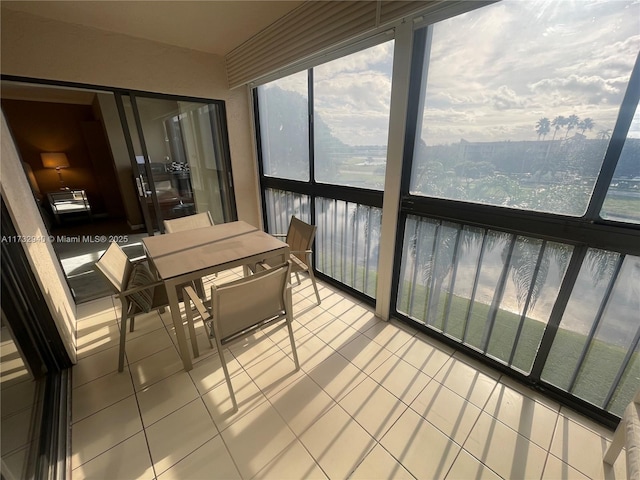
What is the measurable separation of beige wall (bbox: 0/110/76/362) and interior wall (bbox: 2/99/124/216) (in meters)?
3.89

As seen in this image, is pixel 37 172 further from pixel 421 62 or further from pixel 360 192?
pixel 421 62

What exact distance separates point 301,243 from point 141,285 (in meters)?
1.26

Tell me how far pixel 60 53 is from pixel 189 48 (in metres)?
1.01

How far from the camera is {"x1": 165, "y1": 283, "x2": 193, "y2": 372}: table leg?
1.51 metres

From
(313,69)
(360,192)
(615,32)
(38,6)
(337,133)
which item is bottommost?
(360,192)

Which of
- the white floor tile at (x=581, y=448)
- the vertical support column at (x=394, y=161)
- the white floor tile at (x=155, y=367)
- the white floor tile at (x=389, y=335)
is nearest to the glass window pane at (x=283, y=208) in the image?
the vertical support column at (x=394, y=161)

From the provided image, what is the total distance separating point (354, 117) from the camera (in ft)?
6.88

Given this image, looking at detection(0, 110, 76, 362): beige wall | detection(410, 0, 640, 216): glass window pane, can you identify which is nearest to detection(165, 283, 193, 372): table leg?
detection(0, 110, 76, 362): beige wall

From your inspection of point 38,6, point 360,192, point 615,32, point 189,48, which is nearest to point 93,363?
point 360,192

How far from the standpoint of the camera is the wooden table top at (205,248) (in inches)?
63.8

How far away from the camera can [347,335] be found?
6.73ft

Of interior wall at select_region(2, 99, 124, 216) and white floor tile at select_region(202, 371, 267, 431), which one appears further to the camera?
interior wall at select_region(2, 99, 124, 216)

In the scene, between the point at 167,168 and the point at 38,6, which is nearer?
the point at 38,6

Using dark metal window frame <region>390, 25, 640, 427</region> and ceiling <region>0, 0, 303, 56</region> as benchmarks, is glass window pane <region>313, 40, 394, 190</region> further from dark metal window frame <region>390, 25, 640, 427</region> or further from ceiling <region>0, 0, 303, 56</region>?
ceiling <region>0, 0, 303, 56</region>
